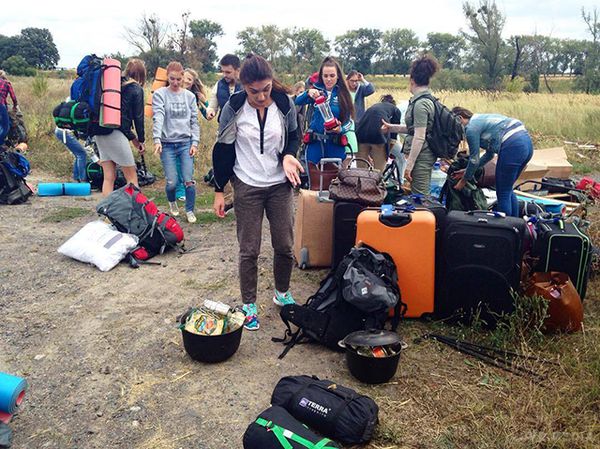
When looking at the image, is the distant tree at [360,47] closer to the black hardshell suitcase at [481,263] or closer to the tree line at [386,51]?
the tree line at [386,51]

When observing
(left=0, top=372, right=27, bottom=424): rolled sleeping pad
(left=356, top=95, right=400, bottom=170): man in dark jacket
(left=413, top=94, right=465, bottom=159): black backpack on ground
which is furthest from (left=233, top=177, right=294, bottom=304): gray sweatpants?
(left=356, top=95, right=400, bottom=170): man in dark jacket

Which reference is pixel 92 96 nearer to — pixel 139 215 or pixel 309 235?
pixel 139 215

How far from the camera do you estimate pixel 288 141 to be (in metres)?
3.61

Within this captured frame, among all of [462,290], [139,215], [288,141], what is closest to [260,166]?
[288,141]

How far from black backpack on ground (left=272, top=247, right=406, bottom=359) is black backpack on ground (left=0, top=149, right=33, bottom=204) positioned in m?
5.41

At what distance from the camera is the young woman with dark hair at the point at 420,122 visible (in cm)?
468

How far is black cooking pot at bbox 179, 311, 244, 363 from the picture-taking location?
3.23 m

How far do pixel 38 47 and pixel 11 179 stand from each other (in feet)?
192

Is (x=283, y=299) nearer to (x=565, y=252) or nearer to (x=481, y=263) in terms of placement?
(x=481, y=263)

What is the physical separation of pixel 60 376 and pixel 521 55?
126 feet

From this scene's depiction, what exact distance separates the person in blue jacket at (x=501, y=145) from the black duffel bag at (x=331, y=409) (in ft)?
8.92

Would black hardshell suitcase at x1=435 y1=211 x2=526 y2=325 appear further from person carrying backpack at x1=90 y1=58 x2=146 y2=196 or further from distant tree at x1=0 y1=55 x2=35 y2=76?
distant tree at x1=0 y1=55 x2=35 y2=76

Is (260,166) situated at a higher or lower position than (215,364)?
higher

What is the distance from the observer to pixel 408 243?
3.73 m
